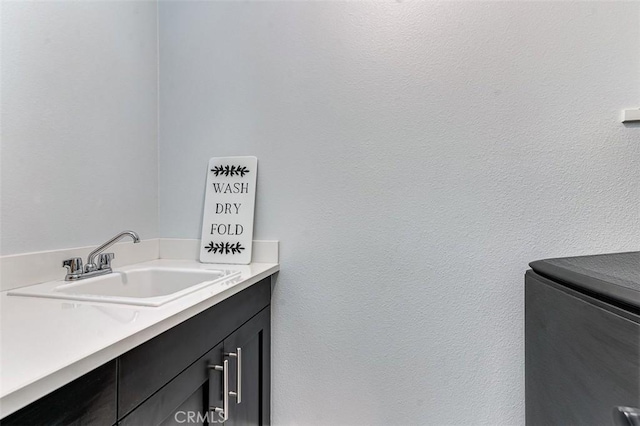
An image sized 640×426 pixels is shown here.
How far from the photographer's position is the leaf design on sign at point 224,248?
140 centimetres

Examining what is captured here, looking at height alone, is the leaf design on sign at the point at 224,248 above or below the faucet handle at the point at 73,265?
above

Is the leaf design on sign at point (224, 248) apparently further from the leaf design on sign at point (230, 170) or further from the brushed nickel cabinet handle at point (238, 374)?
the brushed nickel cabinet handle at point (238, 374)

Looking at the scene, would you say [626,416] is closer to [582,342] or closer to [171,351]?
[582,342]

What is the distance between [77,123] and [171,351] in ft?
2.78

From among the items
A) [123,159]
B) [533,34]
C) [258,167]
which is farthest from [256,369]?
[533,34]

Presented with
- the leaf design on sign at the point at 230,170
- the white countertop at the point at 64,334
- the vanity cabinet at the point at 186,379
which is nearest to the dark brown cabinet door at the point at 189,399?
the vanity cabinet at the point at 186,379

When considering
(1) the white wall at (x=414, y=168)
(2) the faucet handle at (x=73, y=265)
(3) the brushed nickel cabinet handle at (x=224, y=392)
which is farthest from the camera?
(1) the white wall at (x=414, y=168)

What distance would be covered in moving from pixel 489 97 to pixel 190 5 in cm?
127

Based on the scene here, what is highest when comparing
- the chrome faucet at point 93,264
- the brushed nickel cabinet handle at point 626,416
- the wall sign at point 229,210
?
the wall sign at point 229,210

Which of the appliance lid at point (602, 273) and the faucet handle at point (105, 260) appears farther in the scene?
the faucet handle at point (105, 260)

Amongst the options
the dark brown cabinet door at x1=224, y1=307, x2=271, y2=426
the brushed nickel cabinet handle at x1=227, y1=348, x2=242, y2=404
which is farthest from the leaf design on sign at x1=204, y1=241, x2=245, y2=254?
the brushed nickel cabinet handle at x1=227, y1=348, x2=242, y2=404

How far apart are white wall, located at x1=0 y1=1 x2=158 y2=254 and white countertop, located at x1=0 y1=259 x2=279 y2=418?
0.90 feet

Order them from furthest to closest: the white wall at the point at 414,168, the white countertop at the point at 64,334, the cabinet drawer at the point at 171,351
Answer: the white wall at the point at 414,168
the cabinet drawer at the point at 171,351
the white countertop at the point at 64,334

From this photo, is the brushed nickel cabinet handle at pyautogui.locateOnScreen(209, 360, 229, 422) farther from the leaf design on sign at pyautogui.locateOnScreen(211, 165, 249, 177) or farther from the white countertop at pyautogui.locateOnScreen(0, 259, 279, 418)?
the leaf design on sign at pyautogui.locateOnScreen(211, 165, 249, 177)
